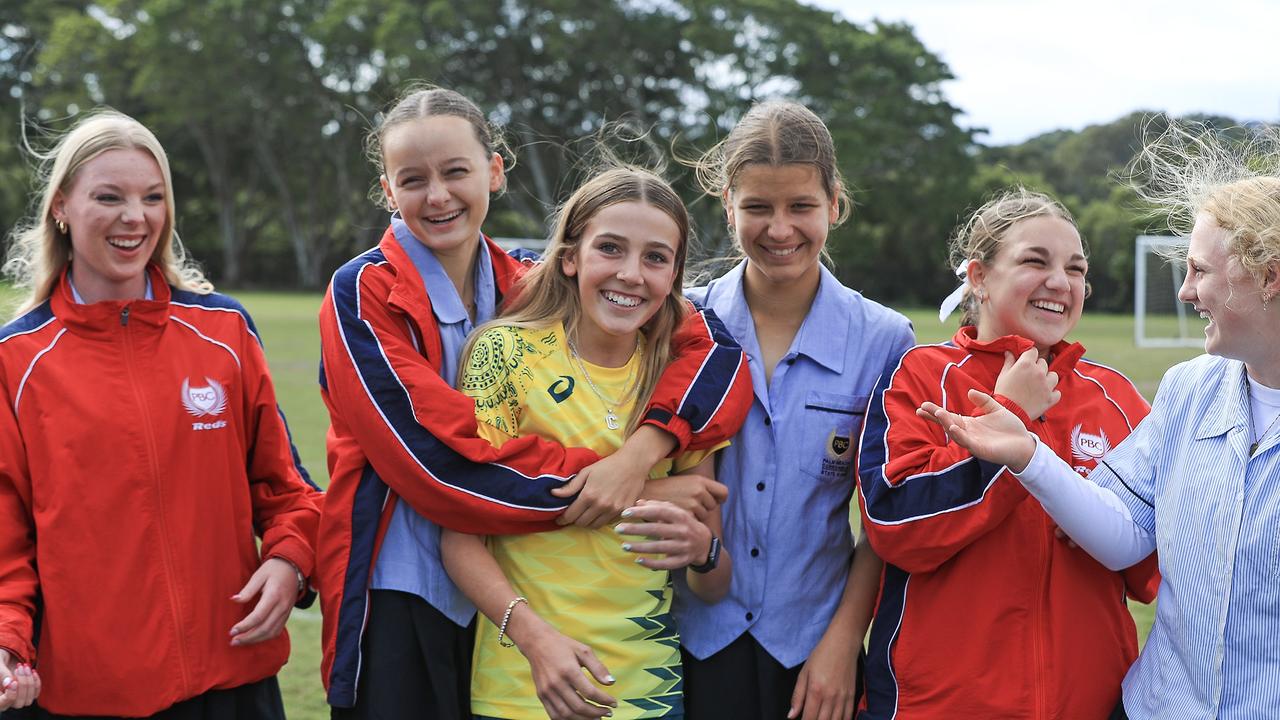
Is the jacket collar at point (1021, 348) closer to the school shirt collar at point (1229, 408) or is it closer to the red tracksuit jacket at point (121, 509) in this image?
the school shirt collar at point (1229, 408)

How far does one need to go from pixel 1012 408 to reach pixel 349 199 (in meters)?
42.5

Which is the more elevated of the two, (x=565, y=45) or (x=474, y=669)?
(x=565, y=45)

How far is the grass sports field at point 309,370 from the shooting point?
15.7 feet

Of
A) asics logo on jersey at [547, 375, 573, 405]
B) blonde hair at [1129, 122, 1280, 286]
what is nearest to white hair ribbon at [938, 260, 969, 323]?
blonde hair at [1129, 122, 1280, 286]

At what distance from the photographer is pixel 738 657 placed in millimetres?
2668

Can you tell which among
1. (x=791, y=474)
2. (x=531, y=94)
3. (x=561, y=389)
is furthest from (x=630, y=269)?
(x=531, y=94)

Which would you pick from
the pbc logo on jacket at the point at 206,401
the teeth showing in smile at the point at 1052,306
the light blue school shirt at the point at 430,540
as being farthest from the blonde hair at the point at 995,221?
the pbc logo on jacket at the point at 206,401

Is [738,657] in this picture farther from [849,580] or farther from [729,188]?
[729,188]

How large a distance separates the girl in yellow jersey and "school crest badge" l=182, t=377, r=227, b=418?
0.65 metres

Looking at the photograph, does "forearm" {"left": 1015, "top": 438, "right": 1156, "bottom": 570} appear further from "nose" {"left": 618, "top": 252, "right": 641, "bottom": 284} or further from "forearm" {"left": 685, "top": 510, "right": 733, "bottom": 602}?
"nose" {"left": 618, "top": 252, "right": 641, "bottom": 284}

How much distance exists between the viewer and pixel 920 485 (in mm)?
2371

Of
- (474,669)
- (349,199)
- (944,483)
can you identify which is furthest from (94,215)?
(349,199)

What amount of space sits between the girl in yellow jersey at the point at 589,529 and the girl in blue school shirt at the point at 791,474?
0.43 ft

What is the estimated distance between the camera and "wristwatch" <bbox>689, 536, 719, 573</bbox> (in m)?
2.51
